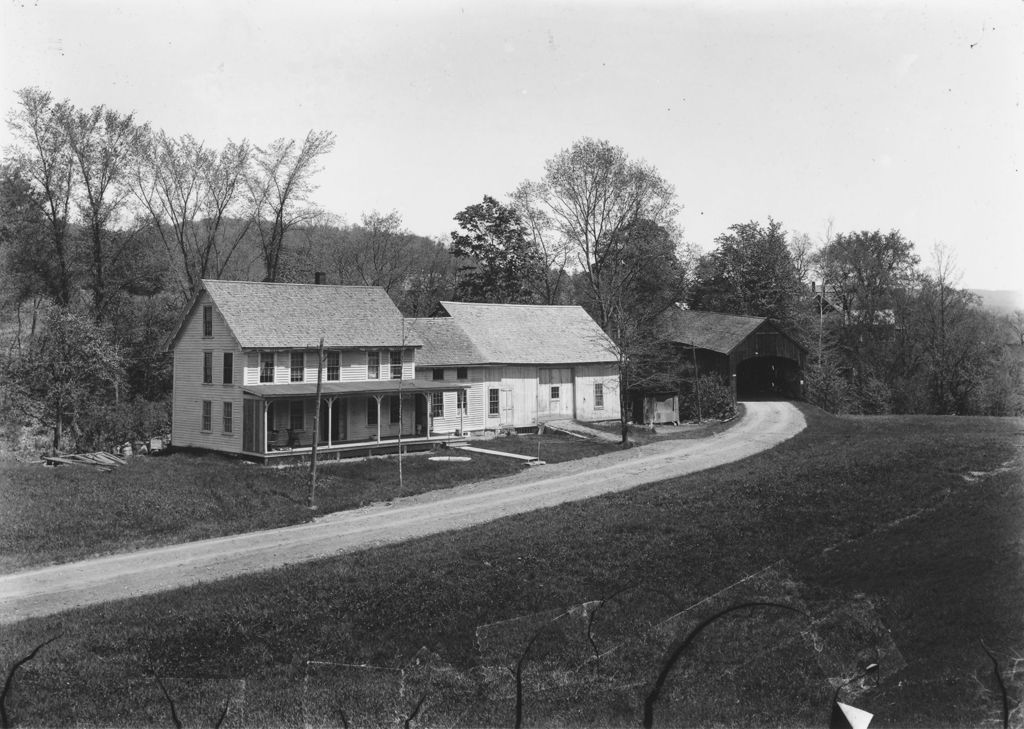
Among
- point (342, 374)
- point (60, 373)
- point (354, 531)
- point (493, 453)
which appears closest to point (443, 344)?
point (342, 374)

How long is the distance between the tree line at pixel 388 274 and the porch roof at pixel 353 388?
388 inches

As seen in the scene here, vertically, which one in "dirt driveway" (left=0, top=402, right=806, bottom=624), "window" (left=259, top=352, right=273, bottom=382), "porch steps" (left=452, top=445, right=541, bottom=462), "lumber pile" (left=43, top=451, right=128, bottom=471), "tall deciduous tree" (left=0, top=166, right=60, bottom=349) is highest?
"tall deciduous tree" (left=0, top=166, right=60, bottom=349)

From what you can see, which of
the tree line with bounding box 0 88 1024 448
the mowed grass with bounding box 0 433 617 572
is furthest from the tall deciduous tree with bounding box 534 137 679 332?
the mowed grass with bounding box 0 433 617 572

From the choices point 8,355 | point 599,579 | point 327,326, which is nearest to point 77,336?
point 8,355

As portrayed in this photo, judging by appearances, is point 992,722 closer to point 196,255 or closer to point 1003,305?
point 196,255

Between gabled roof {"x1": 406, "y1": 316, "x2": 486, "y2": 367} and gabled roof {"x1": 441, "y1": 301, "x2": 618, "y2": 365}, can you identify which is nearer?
gabled roof {"x1": 406, "y1": 316, "x2": 486, "y2": 367}

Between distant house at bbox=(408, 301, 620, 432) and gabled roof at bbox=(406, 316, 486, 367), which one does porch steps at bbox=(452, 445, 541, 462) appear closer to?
distant house at bbox=(408, 301, 620, 432)

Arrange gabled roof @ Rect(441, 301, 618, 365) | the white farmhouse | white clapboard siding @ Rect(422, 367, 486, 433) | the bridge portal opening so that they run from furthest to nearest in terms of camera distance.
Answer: the bridge portal opening → gabled roof @ Rect(441, 301, 618, 365) → white clapboard siding @ Rect(422, 367, 486, 433) → the white farmhouse

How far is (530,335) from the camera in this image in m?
46.3

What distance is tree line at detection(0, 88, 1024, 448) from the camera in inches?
1580

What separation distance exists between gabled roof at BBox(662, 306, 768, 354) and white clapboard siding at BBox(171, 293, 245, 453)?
2912 centimetres

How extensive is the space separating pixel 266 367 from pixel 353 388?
13.3 ft

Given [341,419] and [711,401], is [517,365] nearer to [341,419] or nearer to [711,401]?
[341,419]

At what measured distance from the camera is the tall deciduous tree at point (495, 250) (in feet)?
216
